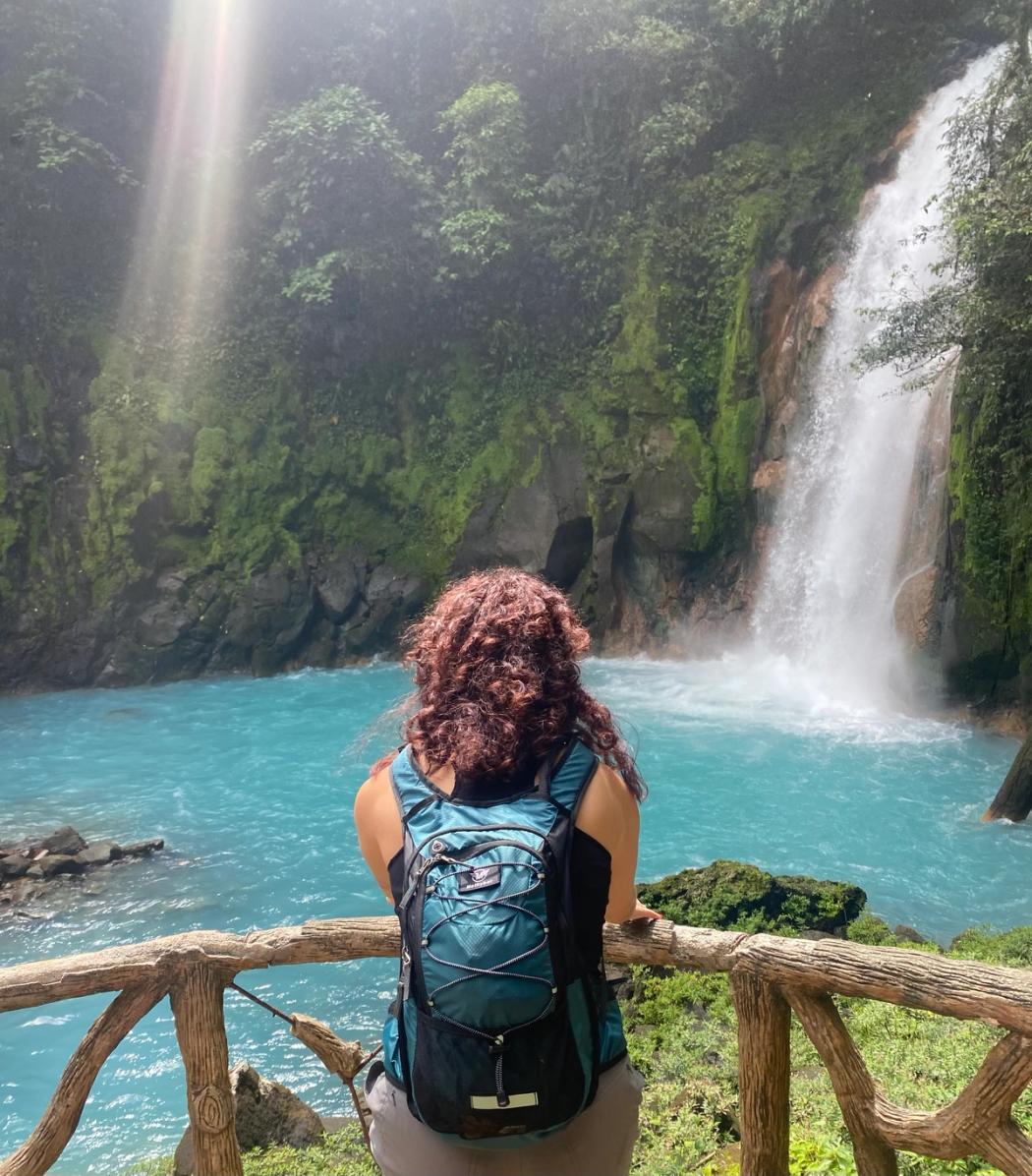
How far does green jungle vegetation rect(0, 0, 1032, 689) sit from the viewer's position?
16.3 metres

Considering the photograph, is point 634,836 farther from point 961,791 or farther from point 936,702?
point 936,702

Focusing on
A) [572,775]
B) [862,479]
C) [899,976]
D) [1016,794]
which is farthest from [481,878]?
[862,479]

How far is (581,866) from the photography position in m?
1.79

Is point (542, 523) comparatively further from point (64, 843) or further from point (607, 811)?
point (607, 811)

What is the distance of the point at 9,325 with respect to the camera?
17188mm

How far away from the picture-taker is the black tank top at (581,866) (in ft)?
5.88

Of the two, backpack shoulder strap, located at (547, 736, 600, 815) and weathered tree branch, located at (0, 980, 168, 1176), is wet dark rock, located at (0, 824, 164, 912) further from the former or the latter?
backpack shoulder strap, located at (547, 736, 600, 815)

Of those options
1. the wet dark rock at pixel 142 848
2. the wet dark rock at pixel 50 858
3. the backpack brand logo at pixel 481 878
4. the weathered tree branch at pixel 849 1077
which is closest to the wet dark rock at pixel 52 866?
the wet dark rock at pixel 50 858

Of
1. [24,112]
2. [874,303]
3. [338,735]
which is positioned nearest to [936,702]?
[874,303]

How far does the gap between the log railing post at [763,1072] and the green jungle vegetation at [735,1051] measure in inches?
15.3

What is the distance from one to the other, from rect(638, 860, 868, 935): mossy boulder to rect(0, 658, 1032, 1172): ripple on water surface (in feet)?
2.86

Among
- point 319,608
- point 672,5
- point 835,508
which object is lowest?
point 319,608

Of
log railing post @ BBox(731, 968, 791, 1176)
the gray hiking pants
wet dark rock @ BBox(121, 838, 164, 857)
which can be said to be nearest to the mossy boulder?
log railing post @ BBox(731, 968, 791, 1176)

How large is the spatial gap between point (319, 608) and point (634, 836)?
16077 mm
